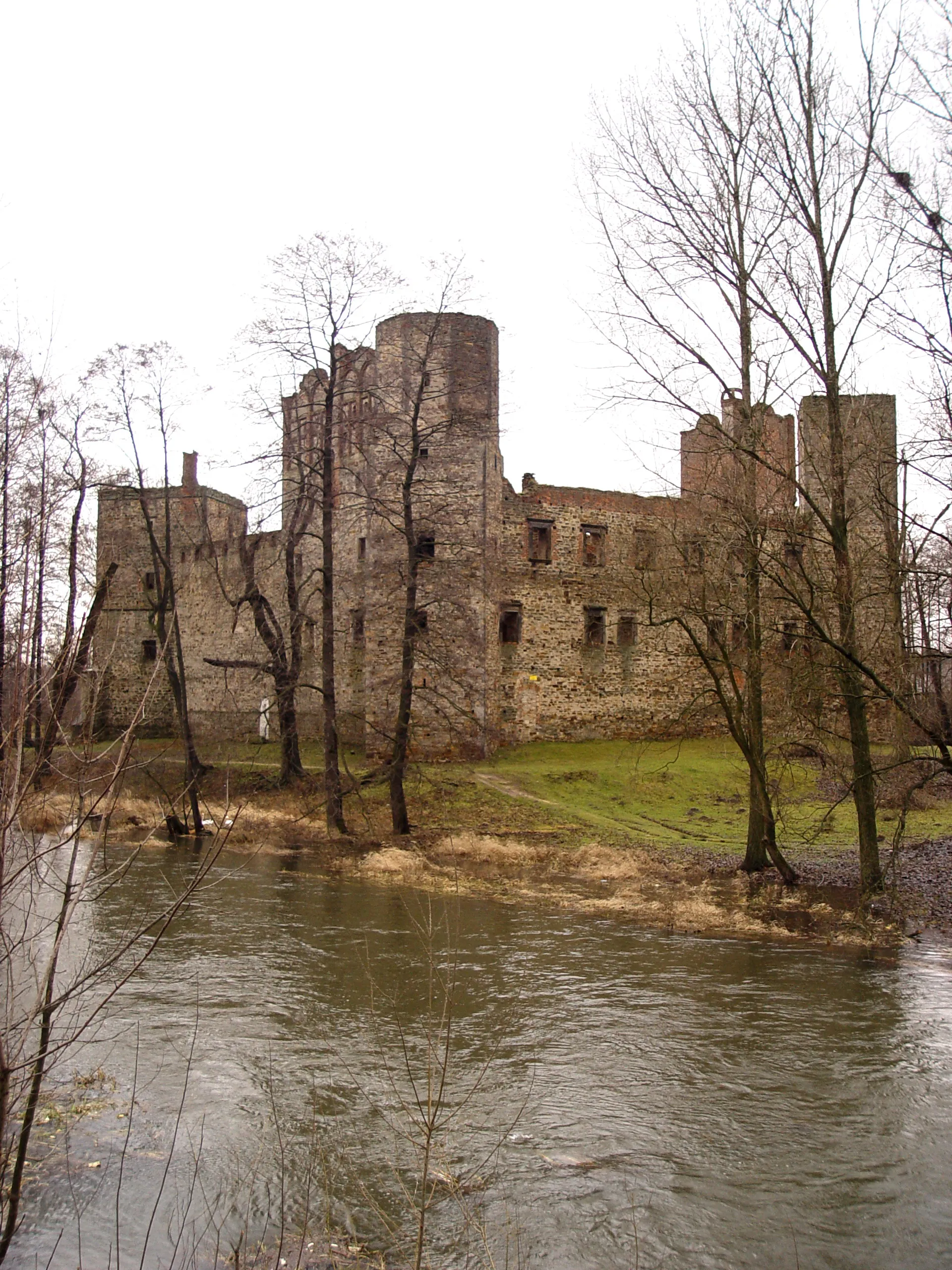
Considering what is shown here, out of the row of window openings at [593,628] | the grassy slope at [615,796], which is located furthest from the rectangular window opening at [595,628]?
the grassy slope at [615,796]

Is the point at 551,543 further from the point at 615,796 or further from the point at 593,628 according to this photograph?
the point at 615,796

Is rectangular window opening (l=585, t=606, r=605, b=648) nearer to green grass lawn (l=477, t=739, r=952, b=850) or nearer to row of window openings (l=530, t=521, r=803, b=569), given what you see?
row of window openings (l=530, t=521, r=803, b=569)

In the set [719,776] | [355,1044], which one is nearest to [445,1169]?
[355,1044]

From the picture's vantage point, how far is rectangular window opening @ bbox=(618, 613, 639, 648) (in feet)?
113

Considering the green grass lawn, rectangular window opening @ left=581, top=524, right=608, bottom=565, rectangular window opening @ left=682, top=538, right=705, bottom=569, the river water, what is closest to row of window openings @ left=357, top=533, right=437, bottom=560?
rectangular window opening @ left=581, top=524, right=608, bottom=565

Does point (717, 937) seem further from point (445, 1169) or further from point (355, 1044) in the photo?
point (445, 1169)

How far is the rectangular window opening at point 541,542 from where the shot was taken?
33.3 m

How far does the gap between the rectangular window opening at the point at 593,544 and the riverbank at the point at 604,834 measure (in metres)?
6.36

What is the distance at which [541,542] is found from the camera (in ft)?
110

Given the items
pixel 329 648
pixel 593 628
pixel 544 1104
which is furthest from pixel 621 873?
pixel 593 628

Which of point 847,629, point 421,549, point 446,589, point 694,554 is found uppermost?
point 421,549

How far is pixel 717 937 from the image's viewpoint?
42.3 feet

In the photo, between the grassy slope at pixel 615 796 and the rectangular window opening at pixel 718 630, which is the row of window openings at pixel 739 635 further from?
the grassy slope at pixel 615 796

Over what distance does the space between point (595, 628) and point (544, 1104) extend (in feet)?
89.6
